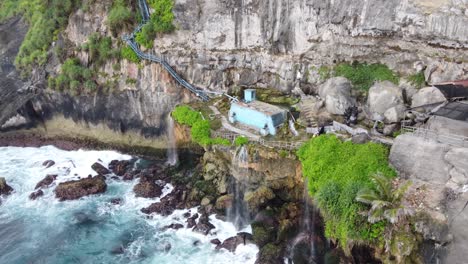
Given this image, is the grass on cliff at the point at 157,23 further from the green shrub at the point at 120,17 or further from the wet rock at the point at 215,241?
the wet rock at the point at 215,241

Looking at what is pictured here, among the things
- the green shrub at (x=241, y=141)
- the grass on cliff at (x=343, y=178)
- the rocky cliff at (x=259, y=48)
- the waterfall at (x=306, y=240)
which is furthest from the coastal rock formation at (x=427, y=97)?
the green shrub at (x=241, y=141)

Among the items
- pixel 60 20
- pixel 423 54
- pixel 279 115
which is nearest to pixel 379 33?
pixel 423 54

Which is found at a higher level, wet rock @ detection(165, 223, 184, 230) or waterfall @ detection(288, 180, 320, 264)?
waterfall @ detection(288, 180, 320, 264)

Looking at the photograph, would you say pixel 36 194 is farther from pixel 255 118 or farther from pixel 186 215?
pixel 255 118

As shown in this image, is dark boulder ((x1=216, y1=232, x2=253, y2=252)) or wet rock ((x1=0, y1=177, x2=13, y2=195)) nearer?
dark boulder ((x1=216, y1=232, x2=253, y2=252))

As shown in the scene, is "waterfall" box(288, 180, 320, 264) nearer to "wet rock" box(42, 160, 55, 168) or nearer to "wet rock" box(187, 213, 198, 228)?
"wet rock" box(187, 213, 198, 228)

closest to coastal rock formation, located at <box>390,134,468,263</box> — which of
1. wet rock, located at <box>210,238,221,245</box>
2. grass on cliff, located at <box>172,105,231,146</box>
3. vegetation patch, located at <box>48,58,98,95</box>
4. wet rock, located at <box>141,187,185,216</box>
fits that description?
wet rock, located at <box>210,238,221,245</box>
